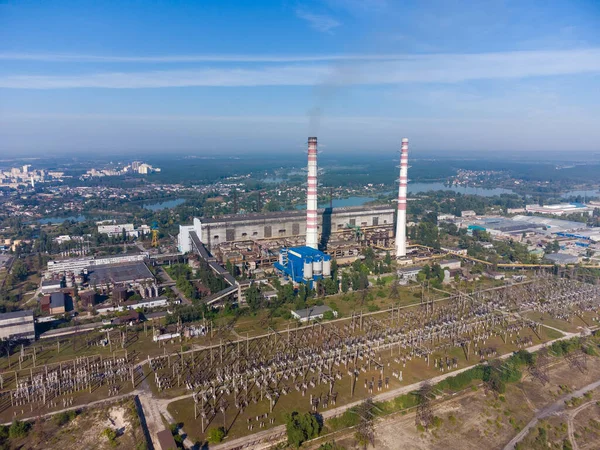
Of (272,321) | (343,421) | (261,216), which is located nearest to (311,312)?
(272,321)

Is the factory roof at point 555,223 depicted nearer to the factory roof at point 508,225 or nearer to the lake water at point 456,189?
the factory roof at point 508,225

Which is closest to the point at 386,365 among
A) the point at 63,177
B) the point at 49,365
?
the point at 49,365

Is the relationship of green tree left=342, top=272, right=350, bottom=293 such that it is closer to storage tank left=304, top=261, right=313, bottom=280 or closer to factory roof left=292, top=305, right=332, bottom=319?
storage tank left=304, top=261, right=313, bottom=280

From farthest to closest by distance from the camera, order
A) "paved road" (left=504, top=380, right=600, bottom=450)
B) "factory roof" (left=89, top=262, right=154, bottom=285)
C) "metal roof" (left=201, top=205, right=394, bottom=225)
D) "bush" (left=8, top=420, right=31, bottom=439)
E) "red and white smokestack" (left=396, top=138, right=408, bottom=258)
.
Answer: "metal roof" (left=201, top=205, right=394, bottom=225) → "red and white smokestack" (left=396, top=138, right=408, bottom=258) → "factory roof" (left=89, top=262, right=154, bottom=285) → "paved road" (left=504, top=380, right=600, bottom=450) → "bush" (left=8, top=420, right=31, bottom=439)

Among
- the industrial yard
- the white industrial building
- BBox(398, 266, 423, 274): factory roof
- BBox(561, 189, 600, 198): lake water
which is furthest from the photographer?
BBox(561, 189, 600, 198): lake water

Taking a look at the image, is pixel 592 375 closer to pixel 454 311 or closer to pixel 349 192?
pixel 454 311

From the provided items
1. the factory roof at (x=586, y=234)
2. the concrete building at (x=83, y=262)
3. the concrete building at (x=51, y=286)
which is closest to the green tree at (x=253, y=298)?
the concrete building at (x=51, y=286)

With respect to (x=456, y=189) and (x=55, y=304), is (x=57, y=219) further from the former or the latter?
(x=456, y=189)

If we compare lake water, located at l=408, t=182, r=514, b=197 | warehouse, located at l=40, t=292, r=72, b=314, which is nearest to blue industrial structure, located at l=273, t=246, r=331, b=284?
warehouse, located at l=40, t=292, r=72, b=314
